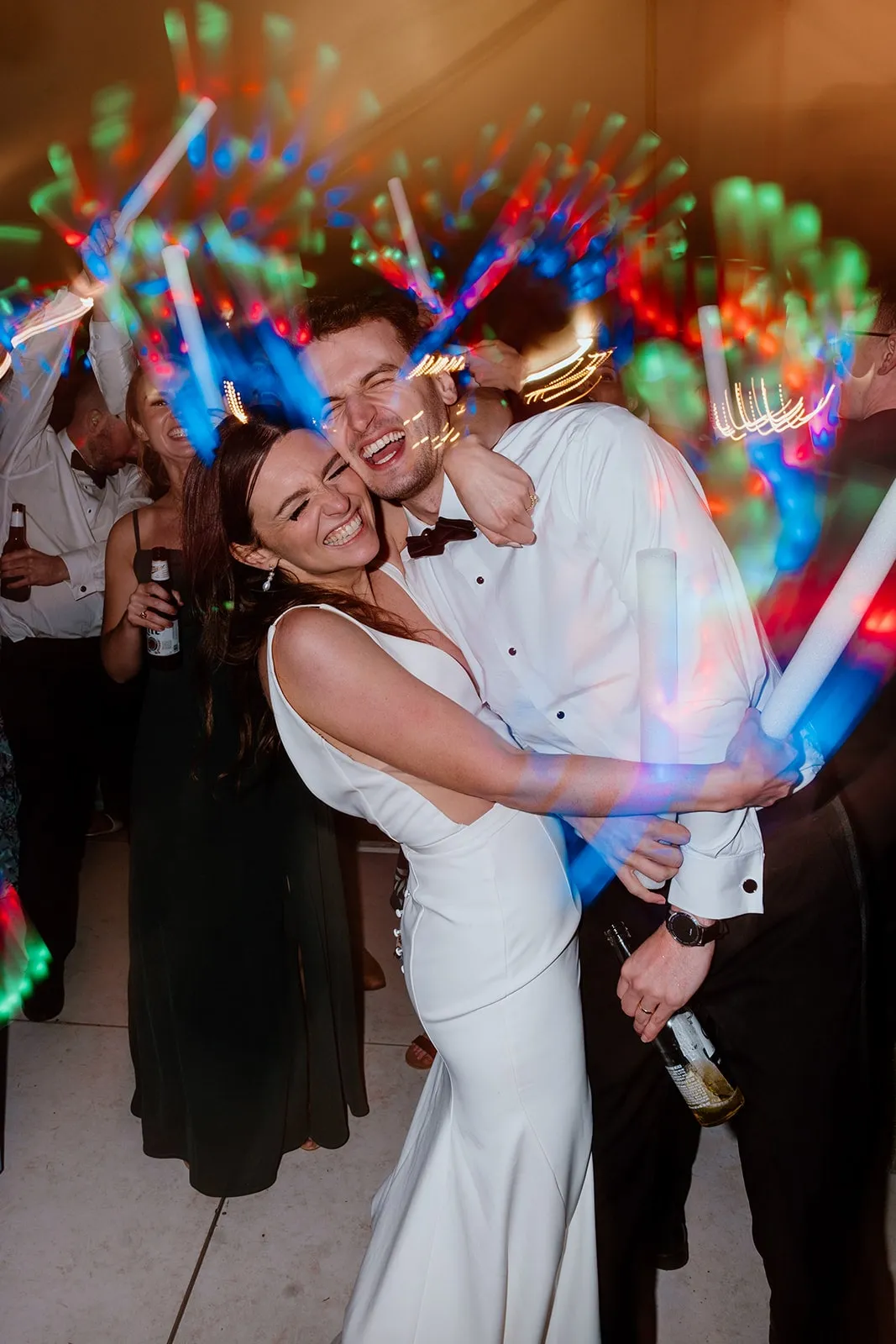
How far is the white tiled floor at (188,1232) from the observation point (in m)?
1.67

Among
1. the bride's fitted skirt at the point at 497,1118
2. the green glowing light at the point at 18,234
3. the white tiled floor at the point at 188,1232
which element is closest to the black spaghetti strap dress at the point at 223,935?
the white tiled floor at the point at 188,1232

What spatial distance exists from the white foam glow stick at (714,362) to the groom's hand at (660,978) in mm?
→ 2788

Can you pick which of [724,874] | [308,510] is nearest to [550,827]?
[724,874]

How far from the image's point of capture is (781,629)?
5.64ft

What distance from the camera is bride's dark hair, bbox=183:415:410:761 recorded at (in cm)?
138

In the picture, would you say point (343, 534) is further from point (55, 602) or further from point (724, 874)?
point (55, 602)

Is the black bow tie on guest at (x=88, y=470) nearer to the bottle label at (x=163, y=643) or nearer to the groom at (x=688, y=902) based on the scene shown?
the bottle label at (x=163, y=643)

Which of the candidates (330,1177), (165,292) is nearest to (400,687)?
(330,1177)

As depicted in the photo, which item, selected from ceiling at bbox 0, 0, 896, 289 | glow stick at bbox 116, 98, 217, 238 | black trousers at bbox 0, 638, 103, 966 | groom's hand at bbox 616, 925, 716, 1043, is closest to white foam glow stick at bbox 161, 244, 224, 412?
groom's hand at bbox 616, 925, 716, 1043

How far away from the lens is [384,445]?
1540mm

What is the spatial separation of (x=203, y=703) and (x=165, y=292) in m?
1.70

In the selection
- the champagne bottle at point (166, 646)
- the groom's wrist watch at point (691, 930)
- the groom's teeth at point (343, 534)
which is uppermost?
the groom's teeth at point (343, 534)

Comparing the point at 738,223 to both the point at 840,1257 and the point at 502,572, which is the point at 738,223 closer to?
the point at 502,572

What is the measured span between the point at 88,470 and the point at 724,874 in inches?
104
